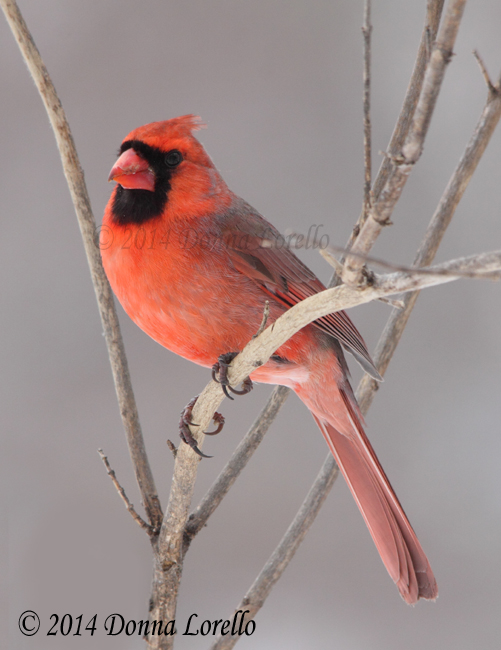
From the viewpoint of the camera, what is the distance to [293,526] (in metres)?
1.25

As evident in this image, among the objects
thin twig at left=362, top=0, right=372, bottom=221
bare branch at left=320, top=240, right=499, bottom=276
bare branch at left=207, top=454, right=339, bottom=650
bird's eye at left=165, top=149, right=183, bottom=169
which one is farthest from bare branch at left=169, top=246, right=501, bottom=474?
bird's eye at left=165, top=149, right=183, bottom=169

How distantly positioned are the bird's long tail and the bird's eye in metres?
0.57

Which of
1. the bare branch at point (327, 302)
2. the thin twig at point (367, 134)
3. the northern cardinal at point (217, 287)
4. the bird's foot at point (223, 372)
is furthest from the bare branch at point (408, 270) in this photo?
the northern cardinal at point (217, 287)

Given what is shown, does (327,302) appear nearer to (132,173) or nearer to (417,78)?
(417,78)

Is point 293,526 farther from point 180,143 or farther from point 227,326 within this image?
point 180,143

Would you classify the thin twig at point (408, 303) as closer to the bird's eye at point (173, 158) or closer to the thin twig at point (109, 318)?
the thin twig at point (109, 318)

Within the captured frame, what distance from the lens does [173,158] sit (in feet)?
4.53

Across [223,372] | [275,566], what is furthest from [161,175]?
[275,566]

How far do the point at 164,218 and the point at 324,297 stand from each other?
61cm

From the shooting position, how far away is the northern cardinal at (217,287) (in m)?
1.27

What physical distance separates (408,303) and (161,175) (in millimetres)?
586

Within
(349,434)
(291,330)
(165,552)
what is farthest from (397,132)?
(165,552)

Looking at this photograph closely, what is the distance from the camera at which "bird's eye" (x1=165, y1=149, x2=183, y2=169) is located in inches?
54.1

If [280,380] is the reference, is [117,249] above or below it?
above
